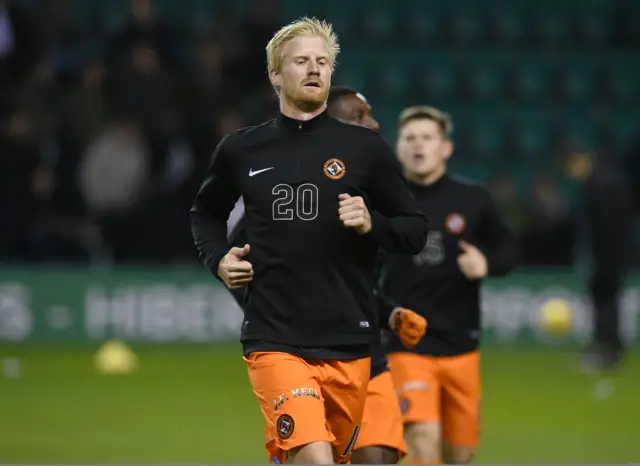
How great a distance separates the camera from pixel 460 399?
7.44 metres

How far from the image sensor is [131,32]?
1683 cm

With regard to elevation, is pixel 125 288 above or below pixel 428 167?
below

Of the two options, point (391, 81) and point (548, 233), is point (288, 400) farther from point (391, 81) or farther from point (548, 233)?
point (391, 81)

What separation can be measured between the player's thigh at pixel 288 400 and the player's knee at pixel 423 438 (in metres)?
1.92

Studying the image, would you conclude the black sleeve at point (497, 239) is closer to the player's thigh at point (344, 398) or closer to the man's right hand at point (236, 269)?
the player's thigh at point (344, 398)

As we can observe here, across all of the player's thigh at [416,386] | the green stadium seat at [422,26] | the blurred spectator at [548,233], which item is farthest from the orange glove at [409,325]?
the green stadium seat at [422,26]

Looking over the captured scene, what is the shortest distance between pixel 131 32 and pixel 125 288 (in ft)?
10.5

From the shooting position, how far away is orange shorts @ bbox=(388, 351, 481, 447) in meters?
7.27

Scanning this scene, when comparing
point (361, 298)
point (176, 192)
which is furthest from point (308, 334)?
point (176, 192)

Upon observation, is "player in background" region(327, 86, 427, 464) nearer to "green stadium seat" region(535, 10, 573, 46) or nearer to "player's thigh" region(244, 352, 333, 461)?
"player's thigh" region(244, 352, 333, 461)

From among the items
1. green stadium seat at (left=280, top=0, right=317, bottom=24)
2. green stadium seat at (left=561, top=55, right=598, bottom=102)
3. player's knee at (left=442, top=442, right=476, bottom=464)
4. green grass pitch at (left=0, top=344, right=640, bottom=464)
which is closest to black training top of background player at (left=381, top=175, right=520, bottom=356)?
player's knee at (left=442, top=442, right=476, bottom=464)

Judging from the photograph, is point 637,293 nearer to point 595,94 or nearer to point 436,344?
point 595,94

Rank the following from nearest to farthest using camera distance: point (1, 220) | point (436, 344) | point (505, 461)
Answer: point (436, 344) → point (505, 461) → point (1, 220)

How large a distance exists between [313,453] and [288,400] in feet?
0.76
